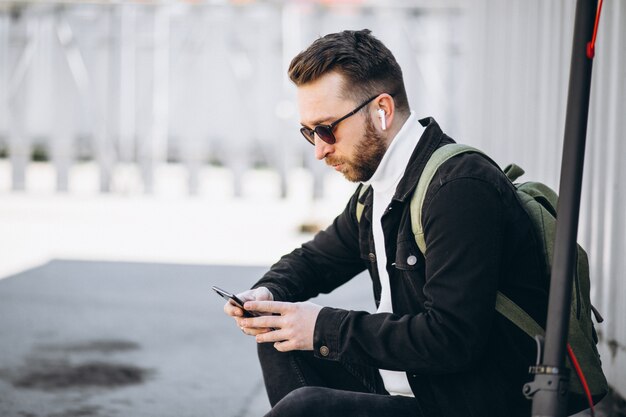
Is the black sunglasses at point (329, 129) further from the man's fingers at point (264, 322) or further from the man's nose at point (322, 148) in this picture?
the man's fingers at point (264, 322)

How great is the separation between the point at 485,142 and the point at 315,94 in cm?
515

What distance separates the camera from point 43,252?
364 inches

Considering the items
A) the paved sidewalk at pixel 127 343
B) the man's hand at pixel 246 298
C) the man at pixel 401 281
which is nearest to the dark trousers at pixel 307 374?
the man at pixel 401 281

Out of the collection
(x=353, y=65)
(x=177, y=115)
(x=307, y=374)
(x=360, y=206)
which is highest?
(x=177, y=115)

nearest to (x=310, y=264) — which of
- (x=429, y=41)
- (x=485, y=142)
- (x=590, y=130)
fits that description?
(x=590, y=130)

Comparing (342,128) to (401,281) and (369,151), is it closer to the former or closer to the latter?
(369,151)

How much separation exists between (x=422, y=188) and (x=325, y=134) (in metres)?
0.38

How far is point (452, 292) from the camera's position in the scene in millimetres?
2506

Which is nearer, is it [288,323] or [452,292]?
[452,292]

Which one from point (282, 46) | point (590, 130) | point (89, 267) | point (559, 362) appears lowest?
point (89, 267)

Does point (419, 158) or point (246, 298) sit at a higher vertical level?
point (419, 158)

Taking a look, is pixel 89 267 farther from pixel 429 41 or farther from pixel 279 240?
pixel 429 41

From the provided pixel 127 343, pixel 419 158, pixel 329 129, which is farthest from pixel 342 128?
pixel 127 343

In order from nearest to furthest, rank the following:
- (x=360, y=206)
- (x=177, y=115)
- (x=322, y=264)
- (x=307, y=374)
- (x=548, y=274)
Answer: (x=548, y=274)
(x=307, y=374)
(x=360, y=206)
(x=322, y=264)
(x=177, y=115)
